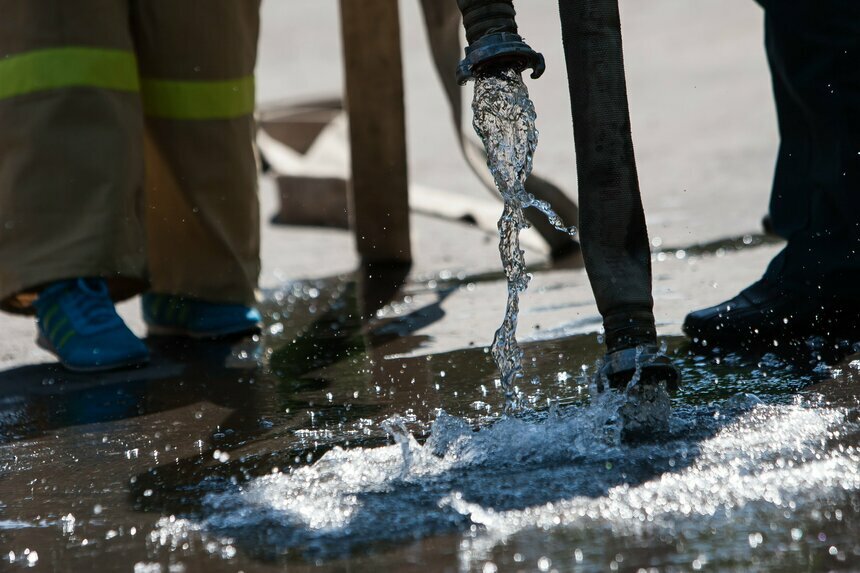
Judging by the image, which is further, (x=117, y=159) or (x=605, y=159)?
(x=117, y=159)

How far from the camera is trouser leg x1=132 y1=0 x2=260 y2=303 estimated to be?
2904 millimetres

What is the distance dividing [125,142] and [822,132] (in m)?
1.47

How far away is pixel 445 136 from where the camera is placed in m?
6.04

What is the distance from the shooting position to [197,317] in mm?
3039

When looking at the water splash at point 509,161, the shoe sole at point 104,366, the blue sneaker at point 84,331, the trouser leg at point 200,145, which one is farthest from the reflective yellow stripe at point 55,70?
the water splash at point 509,161

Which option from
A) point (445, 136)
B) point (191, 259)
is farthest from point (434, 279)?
point (445, 136)

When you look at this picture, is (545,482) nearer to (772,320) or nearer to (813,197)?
(772,320)

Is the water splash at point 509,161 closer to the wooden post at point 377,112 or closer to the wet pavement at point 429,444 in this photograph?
the wet pavement at point 429,444

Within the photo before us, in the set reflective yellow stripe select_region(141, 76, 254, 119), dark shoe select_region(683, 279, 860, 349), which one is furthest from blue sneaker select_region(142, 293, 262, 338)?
dark shoe select_region(683, 279, 860, 349)

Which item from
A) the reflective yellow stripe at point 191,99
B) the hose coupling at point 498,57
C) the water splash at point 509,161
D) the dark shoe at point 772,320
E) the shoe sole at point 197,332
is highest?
the reflective yellow stripe at point 191,99

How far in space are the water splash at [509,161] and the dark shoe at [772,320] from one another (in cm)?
45

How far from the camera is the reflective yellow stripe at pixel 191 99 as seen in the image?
2922mm

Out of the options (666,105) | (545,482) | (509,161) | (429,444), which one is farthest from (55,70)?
(666,105)

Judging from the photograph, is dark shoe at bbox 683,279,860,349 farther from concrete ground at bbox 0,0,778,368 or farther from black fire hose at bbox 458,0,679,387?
black fire hose at bbox 458,0,679,387
